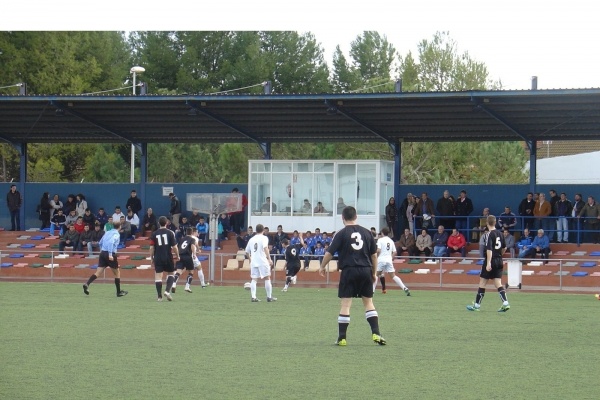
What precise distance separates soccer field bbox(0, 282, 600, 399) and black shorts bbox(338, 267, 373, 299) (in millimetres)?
739

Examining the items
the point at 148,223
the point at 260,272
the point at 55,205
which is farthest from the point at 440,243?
the point at 55,205

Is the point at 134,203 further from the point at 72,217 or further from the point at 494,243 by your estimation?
the point at 494,243

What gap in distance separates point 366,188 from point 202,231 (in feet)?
20.9

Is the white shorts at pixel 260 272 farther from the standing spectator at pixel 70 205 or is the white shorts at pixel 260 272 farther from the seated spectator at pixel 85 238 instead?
the standing spectator at pixel 70 205

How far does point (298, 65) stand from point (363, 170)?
3168cm

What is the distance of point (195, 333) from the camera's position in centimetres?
1464

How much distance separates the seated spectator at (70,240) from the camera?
35.2m

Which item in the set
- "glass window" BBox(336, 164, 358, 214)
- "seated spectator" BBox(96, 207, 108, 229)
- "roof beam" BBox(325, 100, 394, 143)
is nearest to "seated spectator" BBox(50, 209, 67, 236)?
"seated spectator" BBox(96, 207, 108, 229)

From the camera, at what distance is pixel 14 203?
39.5 metres

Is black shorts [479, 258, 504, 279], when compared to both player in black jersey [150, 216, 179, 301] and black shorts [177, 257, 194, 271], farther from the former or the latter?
black shorts [177, 257, 194, 271]

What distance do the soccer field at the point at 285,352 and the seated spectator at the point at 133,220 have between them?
53.5 ft

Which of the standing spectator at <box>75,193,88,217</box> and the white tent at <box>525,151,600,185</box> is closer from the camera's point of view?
the standing spectator at <box>75,193,88,217</box>

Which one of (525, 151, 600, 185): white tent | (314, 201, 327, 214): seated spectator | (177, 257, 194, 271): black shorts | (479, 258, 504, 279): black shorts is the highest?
(525, 151, 600, 185): white tent

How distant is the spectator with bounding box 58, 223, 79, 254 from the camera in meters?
35.2
